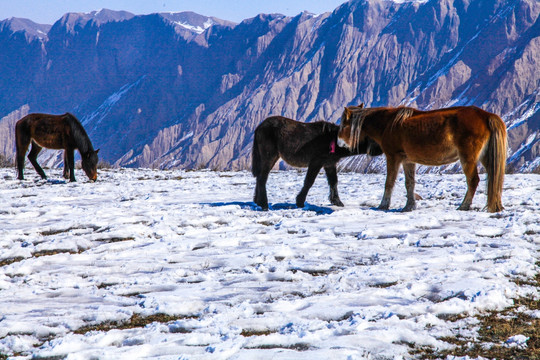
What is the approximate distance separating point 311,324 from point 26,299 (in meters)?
2.76

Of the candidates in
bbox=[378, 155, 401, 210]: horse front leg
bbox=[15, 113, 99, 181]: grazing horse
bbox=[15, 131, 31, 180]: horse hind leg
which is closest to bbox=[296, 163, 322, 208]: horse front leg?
bbox=[378, 155, 401, 210]: horse front leg

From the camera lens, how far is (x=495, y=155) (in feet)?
26.2

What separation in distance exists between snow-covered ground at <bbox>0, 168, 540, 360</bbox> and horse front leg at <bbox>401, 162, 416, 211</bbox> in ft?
1.05

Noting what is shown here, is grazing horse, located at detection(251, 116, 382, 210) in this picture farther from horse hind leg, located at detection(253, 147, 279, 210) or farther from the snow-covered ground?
the snow-covered ground

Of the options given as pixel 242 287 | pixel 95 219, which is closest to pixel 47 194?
pixel 95 219

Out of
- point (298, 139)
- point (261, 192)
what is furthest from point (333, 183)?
point (261, 192)

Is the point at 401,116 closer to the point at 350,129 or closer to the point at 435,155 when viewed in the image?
the point at 435,155

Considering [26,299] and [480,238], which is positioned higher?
[480,238]

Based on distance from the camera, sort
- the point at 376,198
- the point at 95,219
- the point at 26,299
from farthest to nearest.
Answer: the point at 376,198
the point at 95,219
the point at 26,299

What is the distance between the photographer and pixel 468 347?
3.27 meters

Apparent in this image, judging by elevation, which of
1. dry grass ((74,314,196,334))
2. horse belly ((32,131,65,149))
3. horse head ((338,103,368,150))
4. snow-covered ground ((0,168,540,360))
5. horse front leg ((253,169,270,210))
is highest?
horse head ((338,103,368,150))

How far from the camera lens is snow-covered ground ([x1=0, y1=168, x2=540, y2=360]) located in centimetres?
351

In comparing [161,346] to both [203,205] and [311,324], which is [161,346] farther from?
[203,205]

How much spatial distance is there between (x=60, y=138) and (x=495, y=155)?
42.8ft
